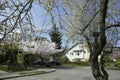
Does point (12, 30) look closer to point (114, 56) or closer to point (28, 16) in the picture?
point (28, 16)

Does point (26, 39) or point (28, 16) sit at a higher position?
point (28, 16)

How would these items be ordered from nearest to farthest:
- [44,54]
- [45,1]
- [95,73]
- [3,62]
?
1. [45,1]
2. [95,73]
3. [3,62]
4. [44,54]

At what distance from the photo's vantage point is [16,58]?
50438 millimetres

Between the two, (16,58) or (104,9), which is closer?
(104,9)

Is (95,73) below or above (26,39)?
below

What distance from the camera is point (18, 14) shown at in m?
4.55

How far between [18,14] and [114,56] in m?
76.5

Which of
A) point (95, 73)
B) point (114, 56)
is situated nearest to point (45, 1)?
point (95, 73)

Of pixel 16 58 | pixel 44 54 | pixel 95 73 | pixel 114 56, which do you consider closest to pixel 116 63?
pixel 114 56

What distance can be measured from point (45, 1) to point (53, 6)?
31 centimetres

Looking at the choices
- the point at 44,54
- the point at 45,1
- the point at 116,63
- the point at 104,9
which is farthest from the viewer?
the point at 116,63

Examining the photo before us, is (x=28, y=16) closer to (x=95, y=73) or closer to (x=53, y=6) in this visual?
(x=53, y=6)

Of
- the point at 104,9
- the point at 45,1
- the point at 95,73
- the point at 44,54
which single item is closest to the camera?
the point at 45,1

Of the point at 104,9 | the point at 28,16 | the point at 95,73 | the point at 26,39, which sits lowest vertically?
the point at 95,73
